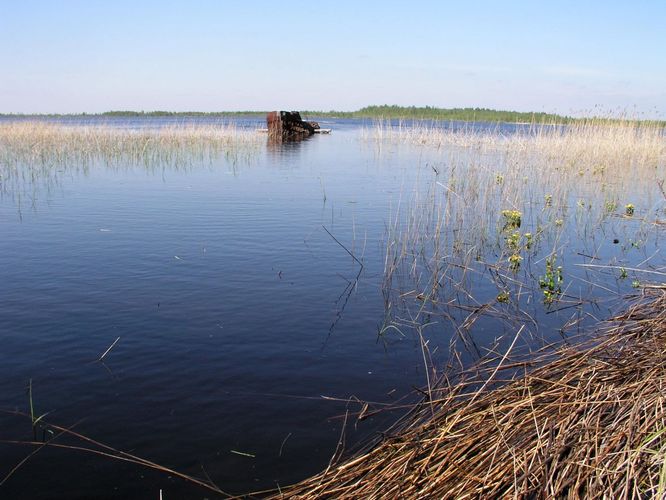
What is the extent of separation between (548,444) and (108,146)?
27442 millimetres

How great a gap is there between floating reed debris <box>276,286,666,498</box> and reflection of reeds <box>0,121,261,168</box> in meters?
21.3

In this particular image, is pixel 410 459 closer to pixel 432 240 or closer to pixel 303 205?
pixel 432 240

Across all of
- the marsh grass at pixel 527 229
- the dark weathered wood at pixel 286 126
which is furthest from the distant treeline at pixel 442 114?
the marsh grass at pixel 527 229

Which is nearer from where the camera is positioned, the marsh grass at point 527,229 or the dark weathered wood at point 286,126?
the marsh grass at point 527,229

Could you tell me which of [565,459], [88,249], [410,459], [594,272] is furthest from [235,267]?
[565,459]

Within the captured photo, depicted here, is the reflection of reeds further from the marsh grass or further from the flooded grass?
the flooded grass

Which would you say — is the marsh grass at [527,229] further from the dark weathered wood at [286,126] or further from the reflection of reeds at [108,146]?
the dark weathered wood at [286,126]

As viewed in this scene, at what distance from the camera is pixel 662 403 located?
287 cm

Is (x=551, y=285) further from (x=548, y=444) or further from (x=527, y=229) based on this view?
(x=548, y=444)

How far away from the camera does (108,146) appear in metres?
27.0

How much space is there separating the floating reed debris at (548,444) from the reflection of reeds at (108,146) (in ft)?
70.0

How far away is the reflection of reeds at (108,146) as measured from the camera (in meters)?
23.5

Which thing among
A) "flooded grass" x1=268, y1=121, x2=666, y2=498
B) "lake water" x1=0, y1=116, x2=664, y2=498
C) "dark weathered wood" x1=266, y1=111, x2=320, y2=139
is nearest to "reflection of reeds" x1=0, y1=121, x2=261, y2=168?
"dark weathered wood" x1=266, y1=111, x2=320, y2=139

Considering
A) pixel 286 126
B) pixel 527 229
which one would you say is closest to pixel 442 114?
pixel 286 126
